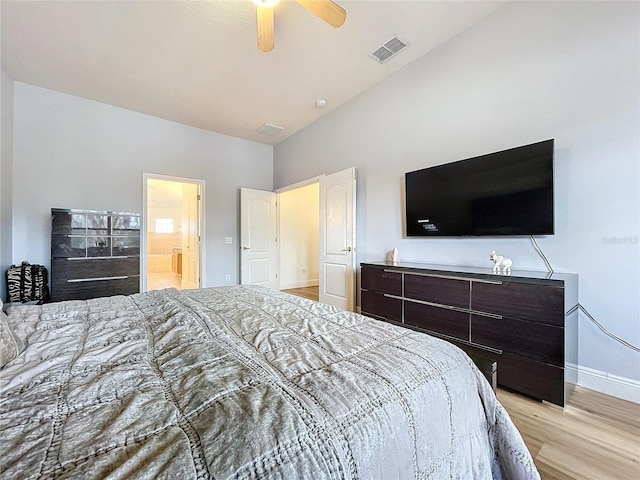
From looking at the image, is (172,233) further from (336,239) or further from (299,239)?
(336,239)

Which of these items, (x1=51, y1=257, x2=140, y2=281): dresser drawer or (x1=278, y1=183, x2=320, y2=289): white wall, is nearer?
(x1=51, y1=257, x2=140, y2=281): dresser drawer

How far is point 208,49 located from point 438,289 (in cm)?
334

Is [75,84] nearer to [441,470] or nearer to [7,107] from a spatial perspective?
[7,107]

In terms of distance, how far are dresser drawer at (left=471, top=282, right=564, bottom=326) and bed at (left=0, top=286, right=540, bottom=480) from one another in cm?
114

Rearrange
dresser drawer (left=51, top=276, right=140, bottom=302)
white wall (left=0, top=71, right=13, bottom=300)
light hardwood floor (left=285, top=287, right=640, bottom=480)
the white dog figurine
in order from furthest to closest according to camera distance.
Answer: dresser drawer (left=51, top=276, right=140, bottom=302), white wall (left=0, top=71, right=13, bottom=300), the white dog figurine, light hardwood floor (left=285, top=287, right=640, bottom=480)

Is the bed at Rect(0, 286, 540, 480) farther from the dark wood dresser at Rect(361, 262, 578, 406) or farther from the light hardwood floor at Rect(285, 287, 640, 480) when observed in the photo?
the light hardwood floor at Rect(285, 287, 640, 480)

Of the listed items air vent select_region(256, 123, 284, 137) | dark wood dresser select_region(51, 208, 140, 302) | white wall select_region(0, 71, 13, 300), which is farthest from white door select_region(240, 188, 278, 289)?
white wall select_region(0, 71, 13, 300)

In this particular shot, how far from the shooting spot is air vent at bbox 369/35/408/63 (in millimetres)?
2837

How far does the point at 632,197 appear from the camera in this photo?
1.91 meters

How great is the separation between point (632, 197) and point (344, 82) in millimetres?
3039

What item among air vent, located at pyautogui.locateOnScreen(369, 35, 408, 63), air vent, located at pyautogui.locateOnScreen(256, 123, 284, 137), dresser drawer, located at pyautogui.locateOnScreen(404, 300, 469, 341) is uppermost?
air vent, located at pyautogui.locateOnScreen(369, 35, 408, 63)

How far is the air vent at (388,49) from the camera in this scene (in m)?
2.84

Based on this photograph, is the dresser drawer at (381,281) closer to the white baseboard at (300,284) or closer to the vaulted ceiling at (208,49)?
the vaulted ceiling at (208,49)

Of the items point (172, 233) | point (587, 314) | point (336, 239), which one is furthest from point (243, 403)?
point (172, 233)
